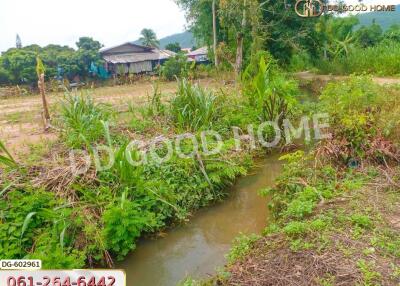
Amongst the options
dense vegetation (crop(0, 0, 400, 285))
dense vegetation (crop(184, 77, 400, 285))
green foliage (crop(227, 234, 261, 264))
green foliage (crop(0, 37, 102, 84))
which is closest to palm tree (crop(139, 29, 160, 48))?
green foliage (crop(0, 37, 102, 84))

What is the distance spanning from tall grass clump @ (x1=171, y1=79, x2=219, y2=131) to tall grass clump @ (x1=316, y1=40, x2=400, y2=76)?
22.7ft

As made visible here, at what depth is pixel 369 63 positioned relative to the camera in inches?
517

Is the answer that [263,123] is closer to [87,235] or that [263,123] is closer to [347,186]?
[347,186]

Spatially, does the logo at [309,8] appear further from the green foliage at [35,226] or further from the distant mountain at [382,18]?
the distant mountain at [382,18]

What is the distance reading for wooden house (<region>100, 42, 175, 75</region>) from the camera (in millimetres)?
20938

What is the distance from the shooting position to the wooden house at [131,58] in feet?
68.7

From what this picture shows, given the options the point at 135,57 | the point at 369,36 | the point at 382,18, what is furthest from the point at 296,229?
the point at 382,18

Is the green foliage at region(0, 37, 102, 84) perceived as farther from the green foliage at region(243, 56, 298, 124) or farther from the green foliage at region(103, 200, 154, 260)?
the green foliage at region(103, 200, 154, 260)

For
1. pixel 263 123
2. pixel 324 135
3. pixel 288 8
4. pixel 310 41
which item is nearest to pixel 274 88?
pixel 263 123

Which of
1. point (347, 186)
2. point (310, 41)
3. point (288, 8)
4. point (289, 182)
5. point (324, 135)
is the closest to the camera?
point (347, 186)

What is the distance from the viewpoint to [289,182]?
13.8ft

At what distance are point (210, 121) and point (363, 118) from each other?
97.7 inches

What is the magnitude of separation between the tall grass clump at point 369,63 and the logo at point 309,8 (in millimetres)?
2067

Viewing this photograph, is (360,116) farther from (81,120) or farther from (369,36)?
(369,36)
